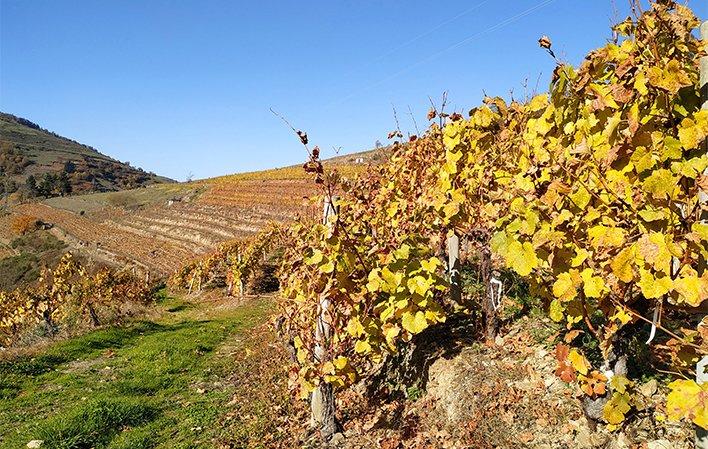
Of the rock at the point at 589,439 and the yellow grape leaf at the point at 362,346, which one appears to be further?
the yellow grape leaf at the point at 362,346

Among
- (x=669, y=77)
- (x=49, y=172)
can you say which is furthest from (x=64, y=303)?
(x=49, y=172)

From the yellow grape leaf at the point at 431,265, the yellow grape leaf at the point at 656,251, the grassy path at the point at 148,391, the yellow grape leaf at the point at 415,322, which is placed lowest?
the grassy path at the point at 148,391

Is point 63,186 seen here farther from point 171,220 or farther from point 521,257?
point 521,257

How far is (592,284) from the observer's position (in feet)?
8.60

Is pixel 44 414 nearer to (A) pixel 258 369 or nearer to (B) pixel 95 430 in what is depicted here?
(B) pixel 95 430

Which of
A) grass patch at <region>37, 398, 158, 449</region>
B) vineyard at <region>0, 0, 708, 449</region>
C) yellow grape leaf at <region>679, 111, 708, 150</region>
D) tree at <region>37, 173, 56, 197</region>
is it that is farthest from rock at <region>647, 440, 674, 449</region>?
tree at <region>37, 173, 56, 197</region>

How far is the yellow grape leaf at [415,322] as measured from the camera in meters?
4.53

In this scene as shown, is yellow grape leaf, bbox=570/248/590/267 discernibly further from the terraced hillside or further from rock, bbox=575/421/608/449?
the terraced hillside

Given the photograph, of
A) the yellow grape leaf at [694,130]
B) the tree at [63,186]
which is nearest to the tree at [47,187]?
the tree at [63,186]

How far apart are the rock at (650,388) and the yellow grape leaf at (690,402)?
241cm

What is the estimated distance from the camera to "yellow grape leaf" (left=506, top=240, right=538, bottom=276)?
262 cm

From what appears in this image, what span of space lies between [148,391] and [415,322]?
20.7ft

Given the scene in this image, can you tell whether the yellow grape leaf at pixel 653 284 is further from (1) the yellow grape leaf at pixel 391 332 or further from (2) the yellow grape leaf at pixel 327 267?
(2) the yellow grape leaf at pixel 327 267

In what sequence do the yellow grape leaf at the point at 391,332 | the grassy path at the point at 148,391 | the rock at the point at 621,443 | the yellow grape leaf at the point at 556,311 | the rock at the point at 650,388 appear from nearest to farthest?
the yellow grape leaf at the point at 556,311
the rock at the point at 621,443
the rock at the point at 650,388
the yellow grape leaf at the point at 391,332
the grassy path at the point at 148,391
